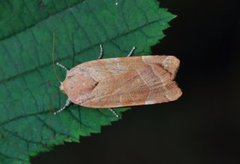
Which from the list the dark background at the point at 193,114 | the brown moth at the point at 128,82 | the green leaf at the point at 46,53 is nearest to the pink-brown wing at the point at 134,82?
the brown moth at the point at 128,82

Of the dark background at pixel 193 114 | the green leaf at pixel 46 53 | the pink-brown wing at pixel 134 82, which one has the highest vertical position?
the green leaf at pixel 46 53

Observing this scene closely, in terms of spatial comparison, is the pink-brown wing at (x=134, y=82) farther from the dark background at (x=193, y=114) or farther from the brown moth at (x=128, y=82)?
the dark background at (x=193, y=114)

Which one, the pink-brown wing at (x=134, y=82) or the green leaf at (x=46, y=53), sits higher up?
the green leaf at (x=46, y=53)

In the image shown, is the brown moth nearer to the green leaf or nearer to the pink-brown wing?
the pink-brown wing

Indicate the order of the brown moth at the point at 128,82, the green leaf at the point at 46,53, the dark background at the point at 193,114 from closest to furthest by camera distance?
1. the green leaf at the point at 46,53
2. the brown moth at the point at 128,82
3. the dark background at the point at 193,114

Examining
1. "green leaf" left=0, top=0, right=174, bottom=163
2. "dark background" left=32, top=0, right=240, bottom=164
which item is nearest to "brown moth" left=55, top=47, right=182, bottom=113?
"green leaf" left=0, top=0, right=174, bottom=163

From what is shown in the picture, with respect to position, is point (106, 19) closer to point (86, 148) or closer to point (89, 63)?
point (89, 63)

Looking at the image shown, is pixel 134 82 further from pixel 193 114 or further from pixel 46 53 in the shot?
pixel 193 114

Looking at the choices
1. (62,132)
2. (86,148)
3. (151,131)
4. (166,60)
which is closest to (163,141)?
(151,131)
